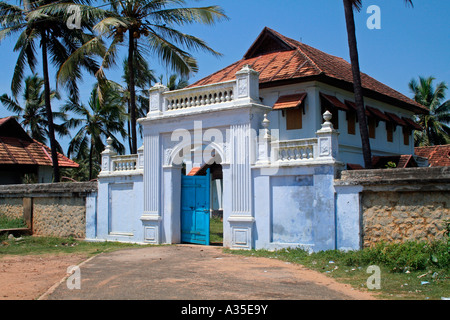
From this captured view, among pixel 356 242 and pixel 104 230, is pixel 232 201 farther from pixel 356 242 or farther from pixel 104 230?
pixel 104 230

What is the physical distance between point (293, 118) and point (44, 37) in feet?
37.4

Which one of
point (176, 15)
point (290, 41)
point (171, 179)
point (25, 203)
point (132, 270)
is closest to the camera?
point (132, 270)

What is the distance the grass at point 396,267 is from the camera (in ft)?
25.6

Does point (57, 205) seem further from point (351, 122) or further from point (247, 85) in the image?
point (351, 122)

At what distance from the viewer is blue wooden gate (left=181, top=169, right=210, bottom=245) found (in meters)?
14.3

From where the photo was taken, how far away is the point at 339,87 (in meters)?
19.0

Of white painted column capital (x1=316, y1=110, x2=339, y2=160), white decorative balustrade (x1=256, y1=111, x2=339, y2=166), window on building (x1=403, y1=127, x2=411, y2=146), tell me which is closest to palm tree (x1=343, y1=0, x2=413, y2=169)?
white decorative balustrade (x1=256, y1=111, x2=339, y2=166)

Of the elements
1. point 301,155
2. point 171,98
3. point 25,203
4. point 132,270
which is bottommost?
point 132,270

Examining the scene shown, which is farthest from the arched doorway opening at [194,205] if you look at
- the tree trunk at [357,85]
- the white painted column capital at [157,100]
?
the tree trunk at [357,85]

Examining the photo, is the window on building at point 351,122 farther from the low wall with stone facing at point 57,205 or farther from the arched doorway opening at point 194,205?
the low wall with stone facing at point 57,205

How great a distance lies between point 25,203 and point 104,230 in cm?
450

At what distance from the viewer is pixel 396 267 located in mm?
9359

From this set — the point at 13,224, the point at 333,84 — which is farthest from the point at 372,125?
the point at 13,224

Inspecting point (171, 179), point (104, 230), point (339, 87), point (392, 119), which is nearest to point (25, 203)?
point (104, 230)
